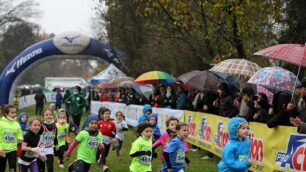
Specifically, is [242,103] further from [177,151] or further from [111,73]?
[111,73]

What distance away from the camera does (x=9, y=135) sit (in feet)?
33.6

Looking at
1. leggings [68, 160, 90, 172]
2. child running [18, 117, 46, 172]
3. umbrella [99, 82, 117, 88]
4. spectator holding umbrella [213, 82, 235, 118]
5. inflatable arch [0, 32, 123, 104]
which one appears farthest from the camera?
inflatable arch [0, 32, 123, 104]

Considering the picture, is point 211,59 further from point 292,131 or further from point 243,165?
point 243,165

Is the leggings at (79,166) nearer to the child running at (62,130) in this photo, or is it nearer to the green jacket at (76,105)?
the child running at (62,130)

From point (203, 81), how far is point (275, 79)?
436cm

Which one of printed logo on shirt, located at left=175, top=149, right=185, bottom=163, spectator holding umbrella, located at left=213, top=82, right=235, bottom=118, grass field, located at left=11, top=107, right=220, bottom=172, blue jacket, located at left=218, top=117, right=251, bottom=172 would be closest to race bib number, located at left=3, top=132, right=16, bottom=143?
grass field, located at left=11, top=107, right=220, bottom=172

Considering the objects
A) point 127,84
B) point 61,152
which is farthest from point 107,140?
point 127,84

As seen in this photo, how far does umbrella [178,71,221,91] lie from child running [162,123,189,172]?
20.5ft

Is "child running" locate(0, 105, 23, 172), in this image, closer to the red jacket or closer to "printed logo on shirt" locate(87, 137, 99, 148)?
"printed logo on shirt" locate(87, 137, 99, 148)

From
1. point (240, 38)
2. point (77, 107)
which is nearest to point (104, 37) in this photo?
point (77, 107)

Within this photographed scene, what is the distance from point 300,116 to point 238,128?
7.82 ft

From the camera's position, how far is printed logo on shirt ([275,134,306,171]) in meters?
8.48

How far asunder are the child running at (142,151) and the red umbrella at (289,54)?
9.37 ft

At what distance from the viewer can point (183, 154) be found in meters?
8.91
